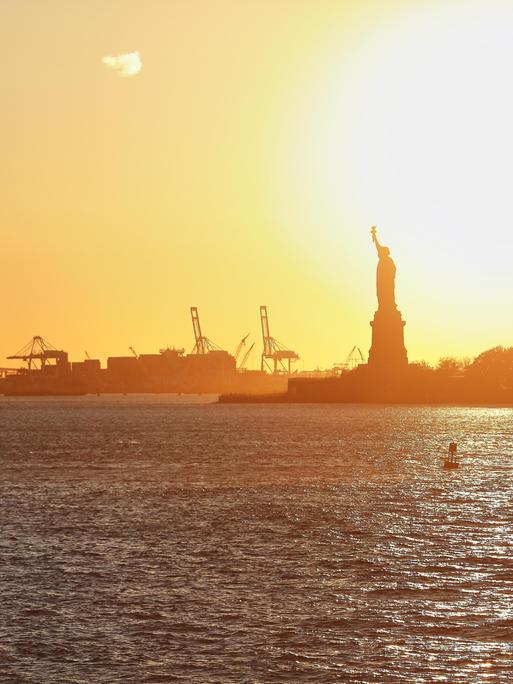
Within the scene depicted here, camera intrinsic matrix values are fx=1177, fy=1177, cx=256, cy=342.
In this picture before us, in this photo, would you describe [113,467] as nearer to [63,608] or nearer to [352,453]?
[352,453]

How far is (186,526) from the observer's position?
4500cm

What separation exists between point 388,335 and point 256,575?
164 meters

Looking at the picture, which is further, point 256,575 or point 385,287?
point 385,287

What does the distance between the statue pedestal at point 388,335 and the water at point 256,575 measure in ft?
402

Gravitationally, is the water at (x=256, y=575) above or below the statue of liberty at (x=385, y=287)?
below

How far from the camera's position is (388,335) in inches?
7717

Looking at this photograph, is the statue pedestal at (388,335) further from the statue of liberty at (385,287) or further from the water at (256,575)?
the water at (256,575)

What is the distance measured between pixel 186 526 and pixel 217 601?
1465 cm

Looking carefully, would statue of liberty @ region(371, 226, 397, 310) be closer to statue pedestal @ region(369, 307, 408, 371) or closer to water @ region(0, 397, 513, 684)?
statue pedestal @ region(369, 307, 408, 371)

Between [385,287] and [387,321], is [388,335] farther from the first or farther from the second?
[385,287]

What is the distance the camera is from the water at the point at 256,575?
2481cm

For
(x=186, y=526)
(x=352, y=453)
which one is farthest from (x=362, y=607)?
(x=352, y=453)

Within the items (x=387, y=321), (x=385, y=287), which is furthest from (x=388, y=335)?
(x=385, y=287)

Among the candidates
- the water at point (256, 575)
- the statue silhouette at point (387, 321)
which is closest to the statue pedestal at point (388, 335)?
the statue silhouette at point (387, 321)
